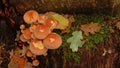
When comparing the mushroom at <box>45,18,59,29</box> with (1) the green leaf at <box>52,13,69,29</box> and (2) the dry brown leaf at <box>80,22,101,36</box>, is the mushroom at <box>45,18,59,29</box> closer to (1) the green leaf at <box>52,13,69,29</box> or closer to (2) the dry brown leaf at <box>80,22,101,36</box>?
(1) the green leaf at <box>52,13,69,29</box>

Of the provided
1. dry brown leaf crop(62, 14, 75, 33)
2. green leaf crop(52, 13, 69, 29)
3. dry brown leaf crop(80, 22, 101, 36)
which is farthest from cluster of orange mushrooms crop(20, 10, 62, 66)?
dry brown leaf crop(80, 22, 101, 36)

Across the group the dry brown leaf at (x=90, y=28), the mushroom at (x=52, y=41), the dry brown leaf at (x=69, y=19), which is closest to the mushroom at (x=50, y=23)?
the mushroom at (x=52, y=41)

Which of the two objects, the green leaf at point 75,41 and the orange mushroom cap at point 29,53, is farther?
the orange mushroom cap at point 29,53

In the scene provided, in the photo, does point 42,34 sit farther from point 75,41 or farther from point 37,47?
point 75,41

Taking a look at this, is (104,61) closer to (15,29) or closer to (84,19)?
(84,19)

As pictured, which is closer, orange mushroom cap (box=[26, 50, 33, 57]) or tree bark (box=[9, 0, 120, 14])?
tree bark (box=[9, 0, 120, 14])

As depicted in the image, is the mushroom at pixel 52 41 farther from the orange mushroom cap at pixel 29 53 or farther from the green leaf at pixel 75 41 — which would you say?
the orange mushroom cap at pixel 29 53

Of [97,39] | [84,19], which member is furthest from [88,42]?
[84,19]
